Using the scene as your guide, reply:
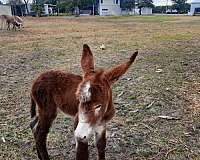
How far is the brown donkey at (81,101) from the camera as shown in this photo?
2805mm

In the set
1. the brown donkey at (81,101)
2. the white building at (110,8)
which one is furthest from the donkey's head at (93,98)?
the white building at (110,8)

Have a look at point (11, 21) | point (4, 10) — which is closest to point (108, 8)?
point (4, 10)

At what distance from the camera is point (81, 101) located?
9.21 feet

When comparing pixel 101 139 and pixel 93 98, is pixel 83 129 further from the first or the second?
pixel 101 139

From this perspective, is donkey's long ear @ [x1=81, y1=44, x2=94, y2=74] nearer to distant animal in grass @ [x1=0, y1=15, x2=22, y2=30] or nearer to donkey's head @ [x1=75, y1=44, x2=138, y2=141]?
donkey's head @ [x1=75, y1=44, x2=138, y2=141]

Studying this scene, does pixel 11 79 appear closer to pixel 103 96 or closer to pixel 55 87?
pixel 55 87

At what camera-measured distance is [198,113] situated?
5.52 meters

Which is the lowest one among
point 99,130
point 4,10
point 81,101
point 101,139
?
point 101,139

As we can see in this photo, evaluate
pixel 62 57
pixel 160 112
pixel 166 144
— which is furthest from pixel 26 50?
pixel 166 144

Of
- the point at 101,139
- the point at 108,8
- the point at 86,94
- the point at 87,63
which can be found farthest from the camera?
the point at 108,8

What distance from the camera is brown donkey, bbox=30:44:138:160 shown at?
9.20ft

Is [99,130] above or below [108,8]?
above

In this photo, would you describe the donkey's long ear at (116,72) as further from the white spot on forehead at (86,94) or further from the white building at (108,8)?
the white building at (108,8)

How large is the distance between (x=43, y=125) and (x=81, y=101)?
1082 millimetres
